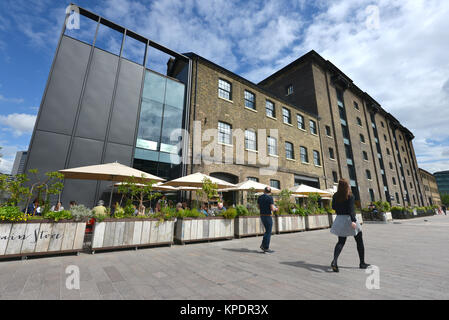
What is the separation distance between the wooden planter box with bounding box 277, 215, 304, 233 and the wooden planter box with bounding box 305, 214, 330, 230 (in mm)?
369

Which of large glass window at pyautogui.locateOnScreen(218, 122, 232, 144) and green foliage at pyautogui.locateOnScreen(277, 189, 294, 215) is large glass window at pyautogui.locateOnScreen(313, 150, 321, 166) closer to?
large glass window at pyautogui.locateOnScreen(218, 122, 232, 144)

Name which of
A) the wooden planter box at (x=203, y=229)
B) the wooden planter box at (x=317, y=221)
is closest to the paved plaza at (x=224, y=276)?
the wooden planter box at (x=203, y=229)

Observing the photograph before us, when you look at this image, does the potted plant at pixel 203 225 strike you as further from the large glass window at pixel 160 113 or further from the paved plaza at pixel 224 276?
the large glass window at pixel 160 113

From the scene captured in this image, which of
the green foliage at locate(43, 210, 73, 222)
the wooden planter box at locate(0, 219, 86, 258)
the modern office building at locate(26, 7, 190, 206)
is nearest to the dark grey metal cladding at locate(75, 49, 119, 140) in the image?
the modern office building at locate(26, 7, 190, 206)

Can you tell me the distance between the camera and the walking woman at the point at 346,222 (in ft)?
12.8

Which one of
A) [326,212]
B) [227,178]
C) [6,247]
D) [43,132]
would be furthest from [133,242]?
[326,212]

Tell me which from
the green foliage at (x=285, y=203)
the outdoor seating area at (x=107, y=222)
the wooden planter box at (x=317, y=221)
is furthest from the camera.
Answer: the wooden planter box at (x=317, y=221)

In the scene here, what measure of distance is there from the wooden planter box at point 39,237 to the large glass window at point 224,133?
374 inches

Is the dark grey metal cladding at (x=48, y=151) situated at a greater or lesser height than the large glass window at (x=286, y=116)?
lesser

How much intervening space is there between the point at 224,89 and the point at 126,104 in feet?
22.8

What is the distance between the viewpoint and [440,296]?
2.58 meters

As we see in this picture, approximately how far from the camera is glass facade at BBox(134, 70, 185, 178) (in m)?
10.9
